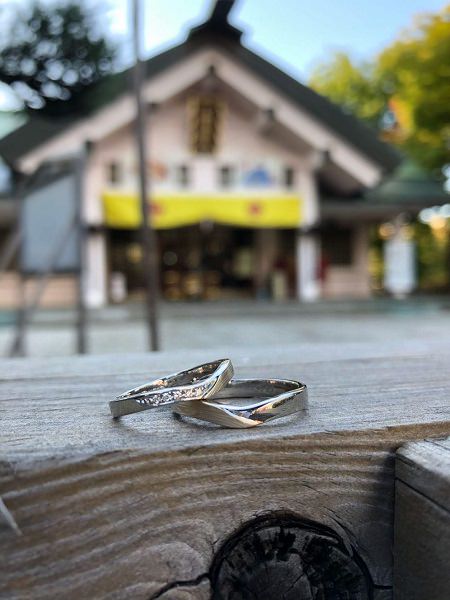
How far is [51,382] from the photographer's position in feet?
2.18

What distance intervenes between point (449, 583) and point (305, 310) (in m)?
9.67

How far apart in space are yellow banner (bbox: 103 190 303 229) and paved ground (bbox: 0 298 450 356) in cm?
173

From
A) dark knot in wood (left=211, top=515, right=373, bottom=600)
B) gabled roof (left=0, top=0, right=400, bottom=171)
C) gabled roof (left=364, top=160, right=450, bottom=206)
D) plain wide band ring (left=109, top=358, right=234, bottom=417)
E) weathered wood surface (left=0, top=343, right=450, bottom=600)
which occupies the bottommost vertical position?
dark knot in wood (left=211, top=515, right=373, bottom=600)

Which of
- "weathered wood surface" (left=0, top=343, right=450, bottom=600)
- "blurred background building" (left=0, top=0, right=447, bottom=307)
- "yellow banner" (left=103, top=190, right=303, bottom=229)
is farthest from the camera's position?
"yellow banner" (left=103, top=190, right=303, bottom=229)

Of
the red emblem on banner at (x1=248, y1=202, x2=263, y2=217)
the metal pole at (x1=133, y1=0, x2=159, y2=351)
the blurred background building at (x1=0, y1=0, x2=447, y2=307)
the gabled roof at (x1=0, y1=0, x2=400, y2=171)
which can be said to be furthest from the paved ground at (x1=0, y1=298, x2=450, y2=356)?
the gabled roof at (x1=0, y1=0, x2=400, y2=171)

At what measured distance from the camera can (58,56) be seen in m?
4.29

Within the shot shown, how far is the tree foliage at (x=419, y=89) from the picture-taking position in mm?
11492

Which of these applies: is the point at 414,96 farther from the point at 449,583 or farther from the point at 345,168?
the point at 449,583

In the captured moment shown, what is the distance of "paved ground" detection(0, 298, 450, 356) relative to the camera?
239 inches

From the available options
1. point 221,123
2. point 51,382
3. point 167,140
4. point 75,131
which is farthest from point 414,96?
point 51,382

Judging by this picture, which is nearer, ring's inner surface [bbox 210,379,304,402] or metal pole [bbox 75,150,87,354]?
ring's inner surface [bbox 210,379,304,402]

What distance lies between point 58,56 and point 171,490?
15.1ft

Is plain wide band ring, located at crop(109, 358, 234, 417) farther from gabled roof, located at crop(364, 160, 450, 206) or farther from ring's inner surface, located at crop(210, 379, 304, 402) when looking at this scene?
gabled roof, located at crop(364, 160, 450, 206)

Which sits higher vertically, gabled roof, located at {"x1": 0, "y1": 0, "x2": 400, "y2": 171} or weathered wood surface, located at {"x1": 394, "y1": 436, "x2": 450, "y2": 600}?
gabled roof, located at {"x1": 0, "y1": 0, "x2": 400, "y2": 171}
